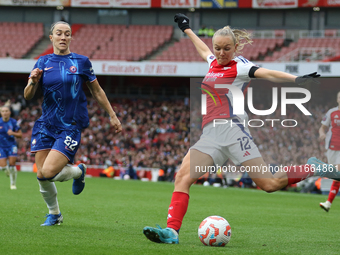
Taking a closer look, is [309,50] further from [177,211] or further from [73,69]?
[177,211]

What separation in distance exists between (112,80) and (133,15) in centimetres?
568

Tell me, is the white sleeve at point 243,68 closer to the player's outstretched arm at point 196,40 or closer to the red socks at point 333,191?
the player's outstretched arm at point 196,40

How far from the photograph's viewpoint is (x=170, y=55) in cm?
3025

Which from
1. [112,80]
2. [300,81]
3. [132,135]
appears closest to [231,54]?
[300,81]

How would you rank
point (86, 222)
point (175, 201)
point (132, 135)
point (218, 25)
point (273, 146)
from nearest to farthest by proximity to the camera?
point (175, 201) → point (86, 222) → point (273, 146) → point (132, 135) → point (218, 25)

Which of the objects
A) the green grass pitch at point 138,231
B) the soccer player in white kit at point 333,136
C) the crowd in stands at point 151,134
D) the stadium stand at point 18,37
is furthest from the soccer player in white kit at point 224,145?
the stadium stand at point 18,37

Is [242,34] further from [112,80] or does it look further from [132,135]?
[112,80]

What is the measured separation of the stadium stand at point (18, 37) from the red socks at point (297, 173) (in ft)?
89.4

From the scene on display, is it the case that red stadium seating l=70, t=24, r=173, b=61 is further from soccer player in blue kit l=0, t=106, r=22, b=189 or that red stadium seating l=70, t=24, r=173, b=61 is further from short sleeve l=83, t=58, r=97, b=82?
short sleeve l=83, t=58, r=97, b=82

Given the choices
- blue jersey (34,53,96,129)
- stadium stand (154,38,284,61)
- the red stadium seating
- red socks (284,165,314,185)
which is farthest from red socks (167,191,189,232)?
the red stadium seating

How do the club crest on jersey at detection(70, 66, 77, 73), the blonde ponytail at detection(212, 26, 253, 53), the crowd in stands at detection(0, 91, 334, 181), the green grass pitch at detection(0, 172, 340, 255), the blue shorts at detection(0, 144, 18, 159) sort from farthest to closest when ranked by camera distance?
the crowd in stands at detection(0, 91, 334, 181), the blue shorts at detection(0, 144, 18, 159), the club crest on jersey at detection(70, 66, 77, 73), the blonde ponytail at detection(212, 26, 253, 53), the green grass pitch at detection(0, 172, 340, 255)

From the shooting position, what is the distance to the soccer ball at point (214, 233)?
5.38 m

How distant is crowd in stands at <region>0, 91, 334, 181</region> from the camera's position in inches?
882

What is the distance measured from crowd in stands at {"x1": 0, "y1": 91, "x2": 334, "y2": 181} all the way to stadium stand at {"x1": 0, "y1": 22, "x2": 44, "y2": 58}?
280cm
